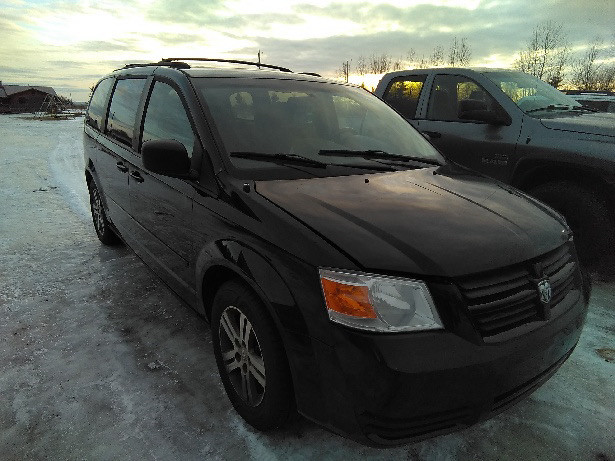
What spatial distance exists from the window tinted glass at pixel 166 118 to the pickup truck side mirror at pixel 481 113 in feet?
9.66

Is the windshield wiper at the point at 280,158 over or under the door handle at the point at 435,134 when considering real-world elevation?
over

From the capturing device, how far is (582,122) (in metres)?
4.06

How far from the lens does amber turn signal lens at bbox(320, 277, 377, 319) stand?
1.65 m

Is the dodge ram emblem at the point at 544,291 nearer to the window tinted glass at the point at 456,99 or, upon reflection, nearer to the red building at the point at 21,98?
the window tinted glass at the point at 456,99

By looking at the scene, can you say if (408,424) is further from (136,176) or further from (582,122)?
(582,122)

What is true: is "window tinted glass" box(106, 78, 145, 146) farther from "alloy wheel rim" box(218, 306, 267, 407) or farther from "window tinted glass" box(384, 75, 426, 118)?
"window tinted glass" box(384, 75, 426, 118)

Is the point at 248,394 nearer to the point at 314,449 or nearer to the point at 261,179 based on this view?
the point at 314,449

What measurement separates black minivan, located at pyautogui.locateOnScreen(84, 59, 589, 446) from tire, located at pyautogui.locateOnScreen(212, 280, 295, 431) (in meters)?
0.01

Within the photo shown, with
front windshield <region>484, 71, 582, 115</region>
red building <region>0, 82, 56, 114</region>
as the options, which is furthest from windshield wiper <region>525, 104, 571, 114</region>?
red building <region>0, 82, 56, 114</region>

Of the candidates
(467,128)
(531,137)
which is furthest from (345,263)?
(467,128)

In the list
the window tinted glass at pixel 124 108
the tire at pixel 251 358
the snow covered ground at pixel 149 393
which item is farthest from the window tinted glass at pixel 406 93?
the tire at pixel 251 358

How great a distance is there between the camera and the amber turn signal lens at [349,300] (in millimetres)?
1651

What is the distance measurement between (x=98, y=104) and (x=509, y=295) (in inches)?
173

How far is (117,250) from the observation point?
15.6 ft
